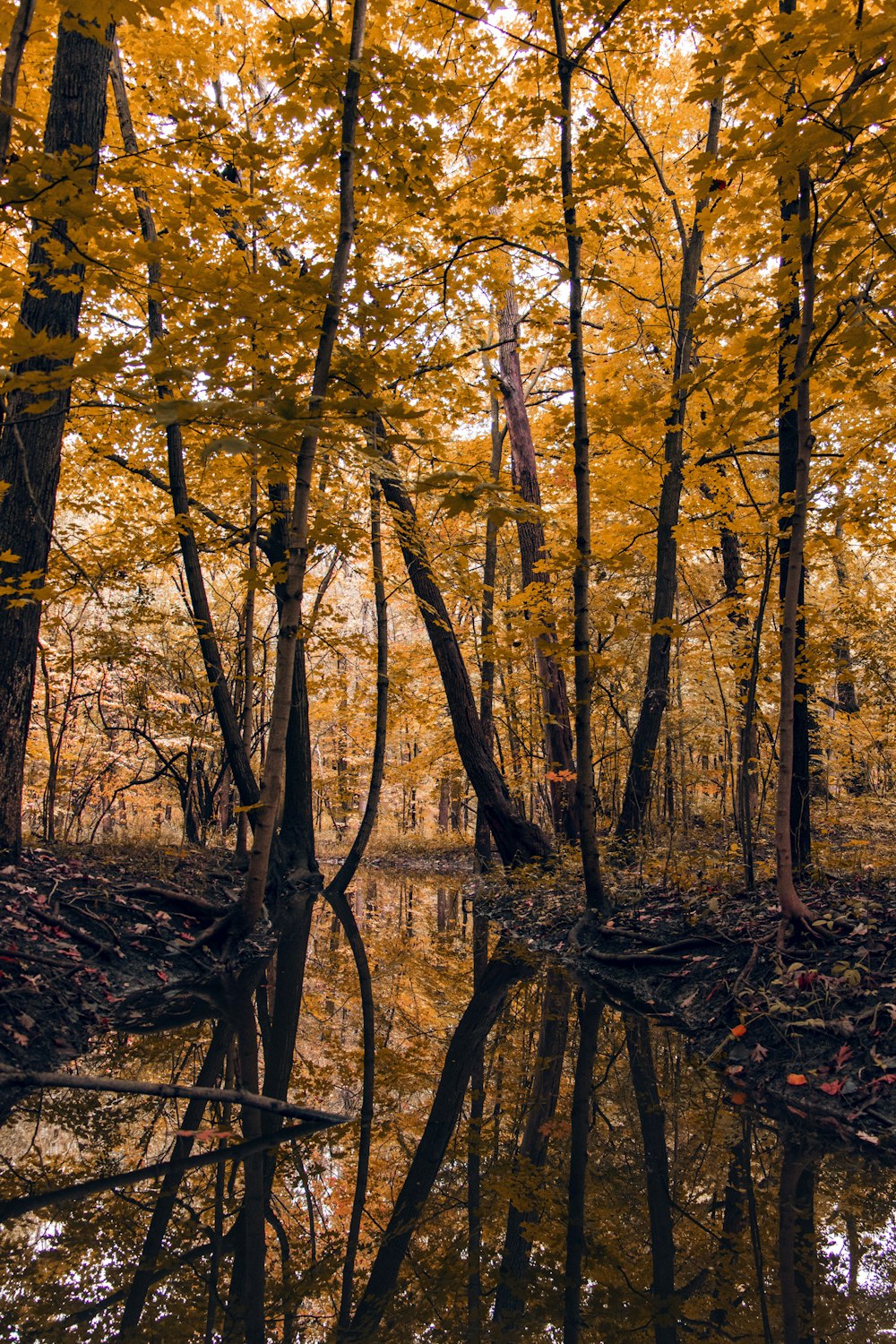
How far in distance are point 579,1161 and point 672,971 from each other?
2615mm

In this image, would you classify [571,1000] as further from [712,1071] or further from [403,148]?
[403,148]

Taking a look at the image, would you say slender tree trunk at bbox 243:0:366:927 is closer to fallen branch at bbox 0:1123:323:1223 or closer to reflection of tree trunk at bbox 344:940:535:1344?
reflection of tree trunk at bbox 344:940:535:1344

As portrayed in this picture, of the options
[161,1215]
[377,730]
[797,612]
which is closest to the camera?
[161,1215]

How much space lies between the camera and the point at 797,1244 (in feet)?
8.20

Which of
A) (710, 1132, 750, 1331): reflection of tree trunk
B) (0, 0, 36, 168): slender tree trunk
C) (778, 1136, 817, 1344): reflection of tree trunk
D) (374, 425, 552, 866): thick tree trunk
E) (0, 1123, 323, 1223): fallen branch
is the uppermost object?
(0, 0, 36, 168): slender tree trunk

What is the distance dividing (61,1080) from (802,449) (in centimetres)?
528

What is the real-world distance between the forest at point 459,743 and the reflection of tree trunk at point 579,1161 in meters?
0.03

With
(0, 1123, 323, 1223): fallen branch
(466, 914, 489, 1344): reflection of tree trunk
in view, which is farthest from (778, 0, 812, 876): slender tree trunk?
(0, 1123, 323, 1223): fallen branch

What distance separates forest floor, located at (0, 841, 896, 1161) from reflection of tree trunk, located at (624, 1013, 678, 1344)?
38 cm

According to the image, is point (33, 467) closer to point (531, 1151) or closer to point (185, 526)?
point (185, 526)

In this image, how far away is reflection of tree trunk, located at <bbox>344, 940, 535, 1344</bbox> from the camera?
2.27 meters

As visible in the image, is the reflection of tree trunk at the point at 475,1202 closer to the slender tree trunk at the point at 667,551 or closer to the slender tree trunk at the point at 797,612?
the slender tree trunk at the point at 797,612

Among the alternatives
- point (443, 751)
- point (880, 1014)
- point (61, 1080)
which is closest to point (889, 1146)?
point (880, 1014)

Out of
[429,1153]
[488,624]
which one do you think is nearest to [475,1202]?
[429,1153]
